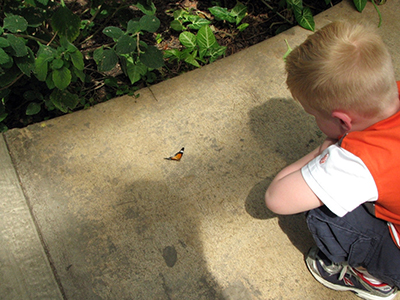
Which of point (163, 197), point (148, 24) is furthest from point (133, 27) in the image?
point (163, 197)

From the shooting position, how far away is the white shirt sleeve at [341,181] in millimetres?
1043

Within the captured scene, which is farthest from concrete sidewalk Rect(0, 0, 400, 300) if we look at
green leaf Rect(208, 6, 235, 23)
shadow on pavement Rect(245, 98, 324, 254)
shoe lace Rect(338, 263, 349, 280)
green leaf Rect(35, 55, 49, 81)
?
green leaf Rect(208, 6, 235, 23)

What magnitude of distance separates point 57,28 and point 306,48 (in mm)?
1260

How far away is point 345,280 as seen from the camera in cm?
142

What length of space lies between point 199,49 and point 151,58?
0.55m

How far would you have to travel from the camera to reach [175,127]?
6.17 feet

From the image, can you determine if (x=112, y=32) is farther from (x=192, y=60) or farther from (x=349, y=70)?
(x=349, y=70)

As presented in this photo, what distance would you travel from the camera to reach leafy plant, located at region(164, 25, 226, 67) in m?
2.21

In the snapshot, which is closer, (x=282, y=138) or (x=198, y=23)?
(x=282, y=138)

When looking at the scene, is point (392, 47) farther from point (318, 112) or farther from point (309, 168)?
point (309, 168)

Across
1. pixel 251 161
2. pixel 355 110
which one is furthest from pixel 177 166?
pixel 355 110

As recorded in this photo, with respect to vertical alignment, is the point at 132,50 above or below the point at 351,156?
below

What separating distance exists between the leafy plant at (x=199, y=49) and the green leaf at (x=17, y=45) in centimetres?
93

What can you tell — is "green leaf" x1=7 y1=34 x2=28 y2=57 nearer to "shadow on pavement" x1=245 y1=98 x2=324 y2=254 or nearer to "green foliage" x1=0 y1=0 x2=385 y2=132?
"green foliage" x1=0 y1=0 x2=385 y2=132
